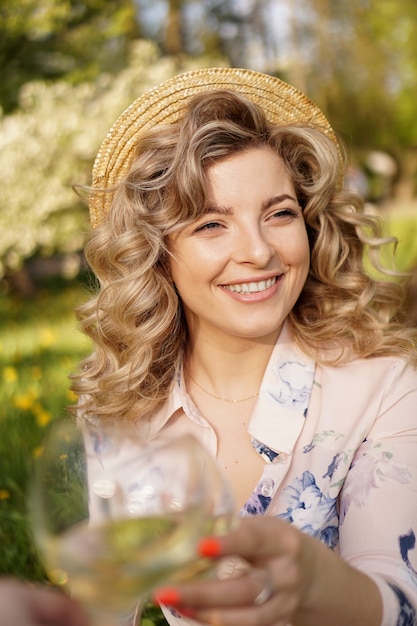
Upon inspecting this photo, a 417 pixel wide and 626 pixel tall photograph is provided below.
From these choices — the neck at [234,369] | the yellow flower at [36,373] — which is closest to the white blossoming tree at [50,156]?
the yellow flower at [36,373]

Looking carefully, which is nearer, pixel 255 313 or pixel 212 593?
pixel 212 593

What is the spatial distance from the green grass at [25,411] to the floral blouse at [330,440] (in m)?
0.80

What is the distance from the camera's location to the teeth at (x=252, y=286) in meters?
2.05

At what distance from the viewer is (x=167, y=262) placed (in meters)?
2.31

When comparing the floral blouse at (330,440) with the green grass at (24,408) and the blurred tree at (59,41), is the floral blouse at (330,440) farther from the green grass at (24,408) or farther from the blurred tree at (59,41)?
the blurred tree at (59,41)

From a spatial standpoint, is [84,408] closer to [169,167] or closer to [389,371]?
[169,167]

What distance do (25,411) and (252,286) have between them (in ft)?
7.82

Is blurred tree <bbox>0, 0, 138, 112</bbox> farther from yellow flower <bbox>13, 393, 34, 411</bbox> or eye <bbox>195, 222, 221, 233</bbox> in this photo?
eye <bbox>195, 222, 221, 233</bbox>

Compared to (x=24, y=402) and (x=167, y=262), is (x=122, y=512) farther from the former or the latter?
(x=24, y=402)

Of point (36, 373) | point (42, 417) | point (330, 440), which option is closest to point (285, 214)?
point (330, 440)

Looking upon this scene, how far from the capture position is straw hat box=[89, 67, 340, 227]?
2.29 metres

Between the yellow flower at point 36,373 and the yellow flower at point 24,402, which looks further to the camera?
the yellow flower at point 36,373

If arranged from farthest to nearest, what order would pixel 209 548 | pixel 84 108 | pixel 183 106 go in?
1. pixel 84 108
2. pixel 183 106
3. pixel 209 548

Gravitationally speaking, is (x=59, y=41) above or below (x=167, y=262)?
above
